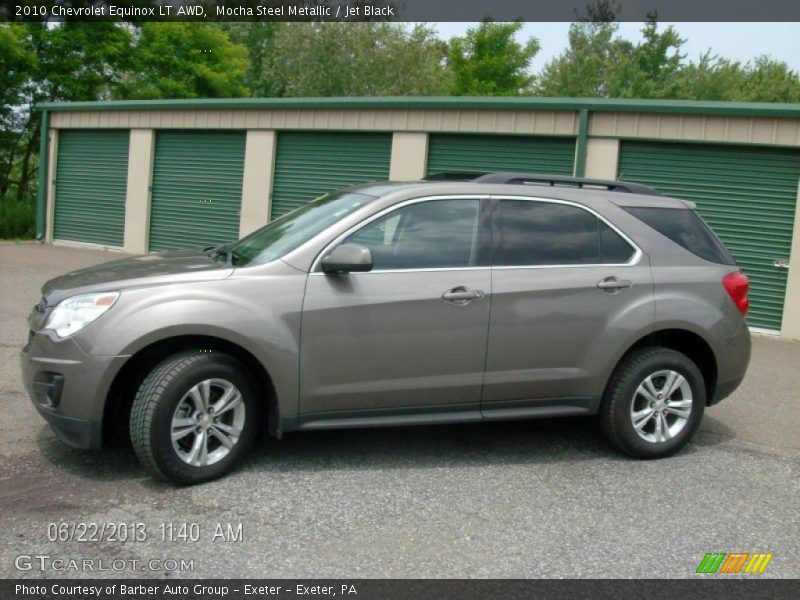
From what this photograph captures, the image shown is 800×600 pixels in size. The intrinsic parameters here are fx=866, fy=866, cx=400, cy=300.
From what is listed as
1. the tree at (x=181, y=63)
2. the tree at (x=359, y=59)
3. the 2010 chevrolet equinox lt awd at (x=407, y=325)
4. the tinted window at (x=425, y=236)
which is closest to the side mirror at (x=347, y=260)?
the 2010 chevrolet equinox lt awd at (x=407, y=325)

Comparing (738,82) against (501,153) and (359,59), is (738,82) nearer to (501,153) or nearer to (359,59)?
(359,59)

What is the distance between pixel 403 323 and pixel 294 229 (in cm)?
99

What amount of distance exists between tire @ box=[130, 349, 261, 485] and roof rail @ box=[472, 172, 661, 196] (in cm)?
208

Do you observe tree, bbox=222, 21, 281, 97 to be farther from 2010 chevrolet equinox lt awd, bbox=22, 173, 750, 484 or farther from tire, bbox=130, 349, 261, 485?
tire, bbox=130, 349, 261, 485

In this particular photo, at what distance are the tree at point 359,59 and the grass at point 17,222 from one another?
2083 centimetres

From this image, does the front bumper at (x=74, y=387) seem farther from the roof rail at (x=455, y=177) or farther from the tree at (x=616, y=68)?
the tree at (x=616, y=68)

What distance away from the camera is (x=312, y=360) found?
4891 millimetres

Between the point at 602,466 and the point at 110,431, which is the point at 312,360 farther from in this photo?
the point at 602,466

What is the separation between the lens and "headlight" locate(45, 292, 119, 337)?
4.64 metres

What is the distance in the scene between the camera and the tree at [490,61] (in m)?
44.6

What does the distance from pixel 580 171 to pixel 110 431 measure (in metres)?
9.31

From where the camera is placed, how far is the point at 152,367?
4.82 meters

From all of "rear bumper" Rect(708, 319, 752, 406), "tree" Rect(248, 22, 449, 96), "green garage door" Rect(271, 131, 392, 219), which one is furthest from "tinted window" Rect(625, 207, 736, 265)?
"tree" Rect(248, 22, 449, 96)

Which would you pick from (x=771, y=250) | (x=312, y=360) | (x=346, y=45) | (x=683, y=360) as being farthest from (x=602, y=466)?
(x=346, y=45)
